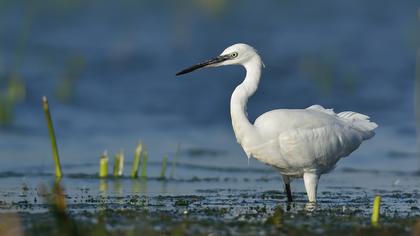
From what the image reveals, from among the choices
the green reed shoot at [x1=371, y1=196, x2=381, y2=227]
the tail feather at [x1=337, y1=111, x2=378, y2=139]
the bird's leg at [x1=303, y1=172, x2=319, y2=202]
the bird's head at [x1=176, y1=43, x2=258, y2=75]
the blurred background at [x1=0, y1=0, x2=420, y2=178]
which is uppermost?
the blurred background at [x1=0, y1=0, x2=420, y2=178]

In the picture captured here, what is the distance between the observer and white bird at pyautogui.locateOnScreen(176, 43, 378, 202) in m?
9.47

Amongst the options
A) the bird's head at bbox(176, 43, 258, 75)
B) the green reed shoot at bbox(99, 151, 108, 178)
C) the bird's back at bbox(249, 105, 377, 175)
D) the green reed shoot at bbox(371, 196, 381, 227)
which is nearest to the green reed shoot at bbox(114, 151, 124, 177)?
the green reed shoot at bbox(99, 151, 108, 178)

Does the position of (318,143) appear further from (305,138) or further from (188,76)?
(188,76)

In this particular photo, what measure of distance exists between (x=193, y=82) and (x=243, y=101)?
405 inches

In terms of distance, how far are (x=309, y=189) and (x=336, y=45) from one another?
1343cm

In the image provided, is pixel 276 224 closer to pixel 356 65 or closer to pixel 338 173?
pixel 338 173

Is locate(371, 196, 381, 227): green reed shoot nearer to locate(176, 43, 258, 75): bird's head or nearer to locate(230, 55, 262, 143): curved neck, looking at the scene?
locate(230, 55, 262, 143): curved neck

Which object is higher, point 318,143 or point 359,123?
point 359,123

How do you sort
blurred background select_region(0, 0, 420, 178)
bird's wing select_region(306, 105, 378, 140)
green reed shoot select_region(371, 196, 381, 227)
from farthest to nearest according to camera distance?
blurred background select_region(0, 0, 420, 178) < bird's wing select_region(306, 105, 378, 140) < green reed shoot select_region(371, 196, 381, 227)

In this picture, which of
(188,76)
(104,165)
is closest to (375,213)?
(104,165)

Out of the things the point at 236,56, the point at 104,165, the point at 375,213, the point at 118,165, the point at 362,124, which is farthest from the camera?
the point at 118,165

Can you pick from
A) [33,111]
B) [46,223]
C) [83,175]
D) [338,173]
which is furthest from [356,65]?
[46,223]

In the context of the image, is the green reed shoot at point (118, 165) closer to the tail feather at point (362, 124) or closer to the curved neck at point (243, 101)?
the curved neck at point (243, 101)

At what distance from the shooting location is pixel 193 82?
19.9 metres
